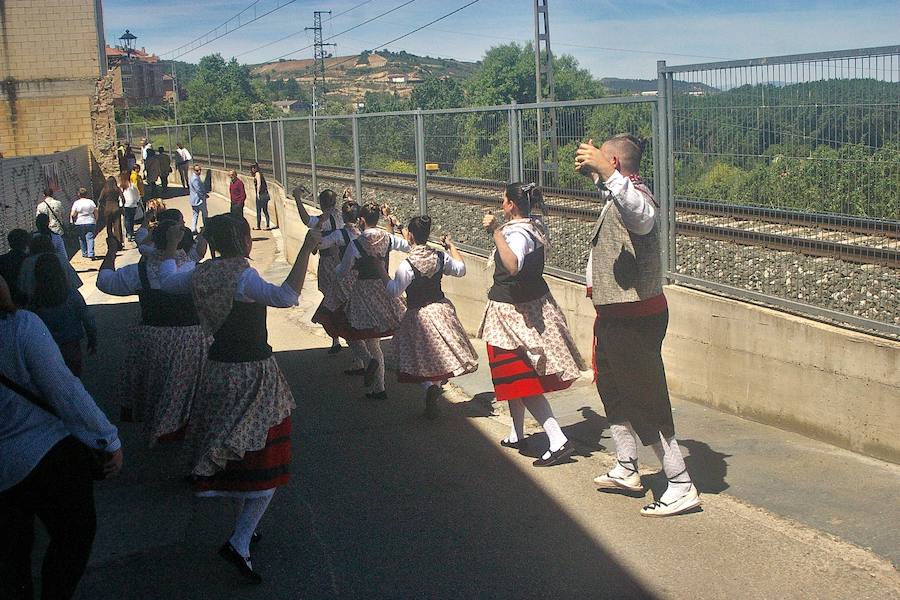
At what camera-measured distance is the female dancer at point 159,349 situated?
641 centimetres

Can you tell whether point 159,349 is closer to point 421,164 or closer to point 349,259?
point 349,259

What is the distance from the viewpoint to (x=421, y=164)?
1248 cm

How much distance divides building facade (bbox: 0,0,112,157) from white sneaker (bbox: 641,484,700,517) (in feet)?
114

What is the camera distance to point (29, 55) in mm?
37750

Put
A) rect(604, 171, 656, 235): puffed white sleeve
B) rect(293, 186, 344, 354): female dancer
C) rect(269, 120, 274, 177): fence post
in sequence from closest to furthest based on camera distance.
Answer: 1. rect(604, 171, 656, 235): puffed white sleeve
2. rect(293, 186, 344, 354): female dancer
3. rect(269, 120, 274, 177): fence post

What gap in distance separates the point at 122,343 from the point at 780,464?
8018mm

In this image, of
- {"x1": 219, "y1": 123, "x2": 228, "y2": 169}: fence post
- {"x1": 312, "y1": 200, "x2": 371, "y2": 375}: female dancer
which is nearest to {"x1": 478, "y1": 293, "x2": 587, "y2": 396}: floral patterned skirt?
{"x1": 312, "y1": 200, "x2": 371, "y2": 375}: female dancer

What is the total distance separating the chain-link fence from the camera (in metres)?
6.54

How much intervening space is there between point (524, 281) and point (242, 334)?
2279mm

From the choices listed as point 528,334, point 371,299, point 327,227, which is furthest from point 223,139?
point 528,334

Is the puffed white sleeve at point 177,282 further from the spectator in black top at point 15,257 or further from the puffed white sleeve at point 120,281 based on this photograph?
the spectator in black top at point 15,257

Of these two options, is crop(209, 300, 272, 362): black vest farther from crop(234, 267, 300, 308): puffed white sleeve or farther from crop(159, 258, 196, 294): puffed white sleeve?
crop(159, 258, 196, 294): puffed white sleeve

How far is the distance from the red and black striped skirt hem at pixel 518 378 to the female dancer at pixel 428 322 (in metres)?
0.91

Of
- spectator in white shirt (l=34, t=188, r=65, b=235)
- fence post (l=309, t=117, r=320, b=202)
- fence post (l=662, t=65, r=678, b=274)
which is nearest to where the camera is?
fence post (l=662, t=65, r=678, b=274)
